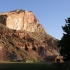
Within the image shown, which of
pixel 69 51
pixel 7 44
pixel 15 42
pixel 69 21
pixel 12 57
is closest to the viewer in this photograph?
pixel 69 51

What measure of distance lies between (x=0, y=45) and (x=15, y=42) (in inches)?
980

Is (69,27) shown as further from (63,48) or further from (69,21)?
(63,48)

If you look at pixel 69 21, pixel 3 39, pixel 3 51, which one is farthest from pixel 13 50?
pixel 69 21

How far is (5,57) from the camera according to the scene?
559 feet

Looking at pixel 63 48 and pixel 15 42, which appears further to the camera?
pixel 15 42

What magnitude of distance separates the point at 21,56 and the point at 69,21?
127 metres

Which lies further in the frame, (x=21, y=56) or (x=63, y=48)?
(x=21, y=56)

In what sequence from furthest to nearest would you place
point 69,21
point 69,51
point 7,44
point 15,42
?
point 15,42, point 7,44, point 69,21, point 69,51

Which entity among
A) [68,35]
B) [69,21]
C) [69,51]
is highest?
[69,21]

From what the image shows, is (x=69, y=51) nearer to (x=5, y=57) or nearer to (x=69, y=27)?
(x=69, y=27)

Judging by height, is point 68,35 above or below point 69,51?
above

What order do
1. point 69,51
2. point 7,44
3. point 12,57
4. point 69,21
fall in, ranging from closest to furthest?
point 69,51
point 69,21
point 12,57
point 7,44

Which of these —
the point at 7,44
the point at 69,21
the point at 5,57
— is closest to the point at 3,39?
the point at 7,44

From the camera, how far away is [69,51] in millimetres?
46250
